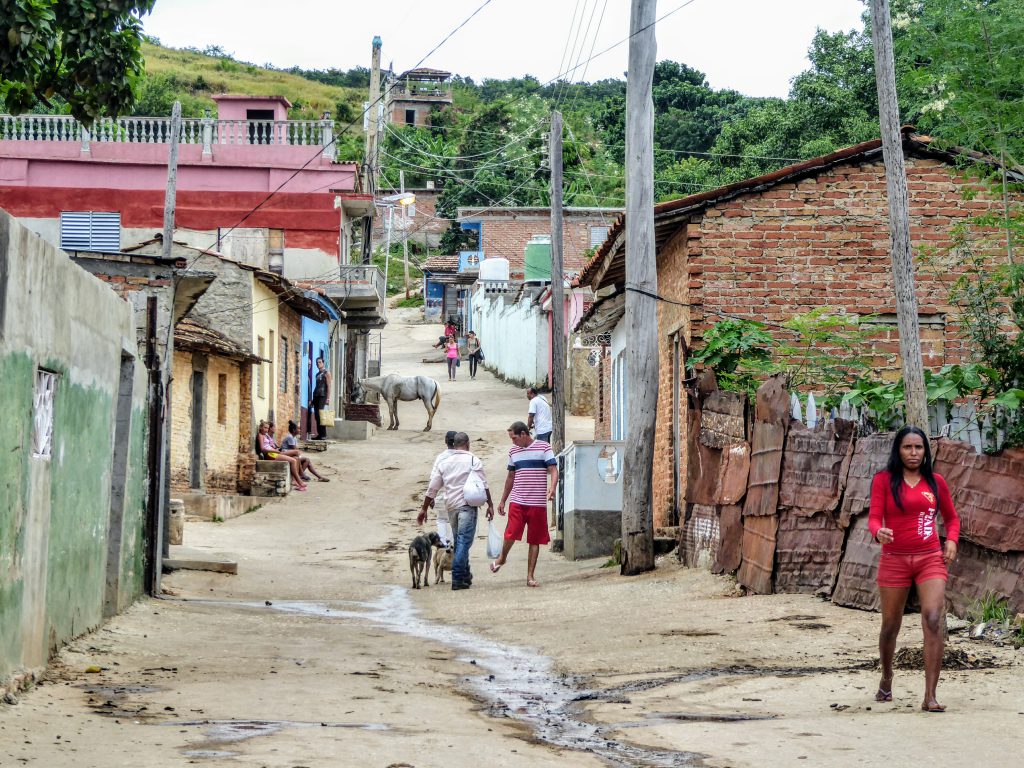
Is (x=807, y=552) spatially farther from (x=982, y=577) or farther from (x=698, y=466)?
(x=698, y=466)

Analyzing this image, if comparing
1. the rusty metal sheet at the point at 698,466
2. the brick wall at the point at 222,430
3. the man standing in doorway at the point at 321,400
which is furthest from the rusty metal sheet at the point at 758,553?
the man standing in doorway at the point at 321,400

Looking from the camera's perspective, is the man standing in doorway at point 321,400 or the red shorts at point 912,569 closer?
the red shorts at point 912,569

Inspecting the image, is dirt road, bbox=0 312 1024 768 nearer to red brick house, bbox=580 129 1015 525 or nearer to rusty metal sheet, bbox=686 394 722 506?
rusty metal sheet, bbox=686 394 722 506

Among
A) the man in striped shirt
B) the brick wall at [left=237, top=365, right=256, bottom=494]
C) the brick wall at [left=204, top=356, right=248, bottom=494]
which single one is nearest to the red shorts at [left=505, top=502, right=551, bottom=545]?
the man in striped shirt

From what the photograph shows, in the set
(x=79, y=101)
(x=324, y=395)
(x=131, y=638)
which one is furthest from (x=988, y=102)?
(x=324, y=395)

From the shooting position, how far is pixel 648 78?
49.1 feet

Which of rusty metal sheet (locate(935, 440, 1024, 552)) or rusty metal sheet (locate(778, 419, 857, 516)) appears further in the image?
rusty metal sheet (locate(778, 419, 857, 516))

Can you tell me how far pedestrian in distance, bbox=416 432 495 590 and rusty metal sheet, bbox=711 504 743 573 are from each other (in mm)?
2789

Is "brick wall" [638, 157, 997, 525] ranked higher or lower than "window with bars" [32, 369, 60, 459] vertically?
higher

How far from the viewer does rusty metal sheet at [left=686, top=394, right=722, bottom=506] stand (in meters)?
14.5

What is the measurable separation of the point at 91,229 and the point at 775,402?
30028 millimetres

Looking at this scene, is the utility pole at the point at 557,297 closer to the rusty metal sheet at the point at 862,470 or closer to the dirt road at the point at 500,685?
the dirt road at the point at 500,685

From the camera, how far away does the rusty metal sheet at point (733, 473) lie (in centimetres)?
1312

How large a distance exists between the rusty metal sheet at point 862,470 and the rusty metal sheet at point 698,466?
10.4ft
